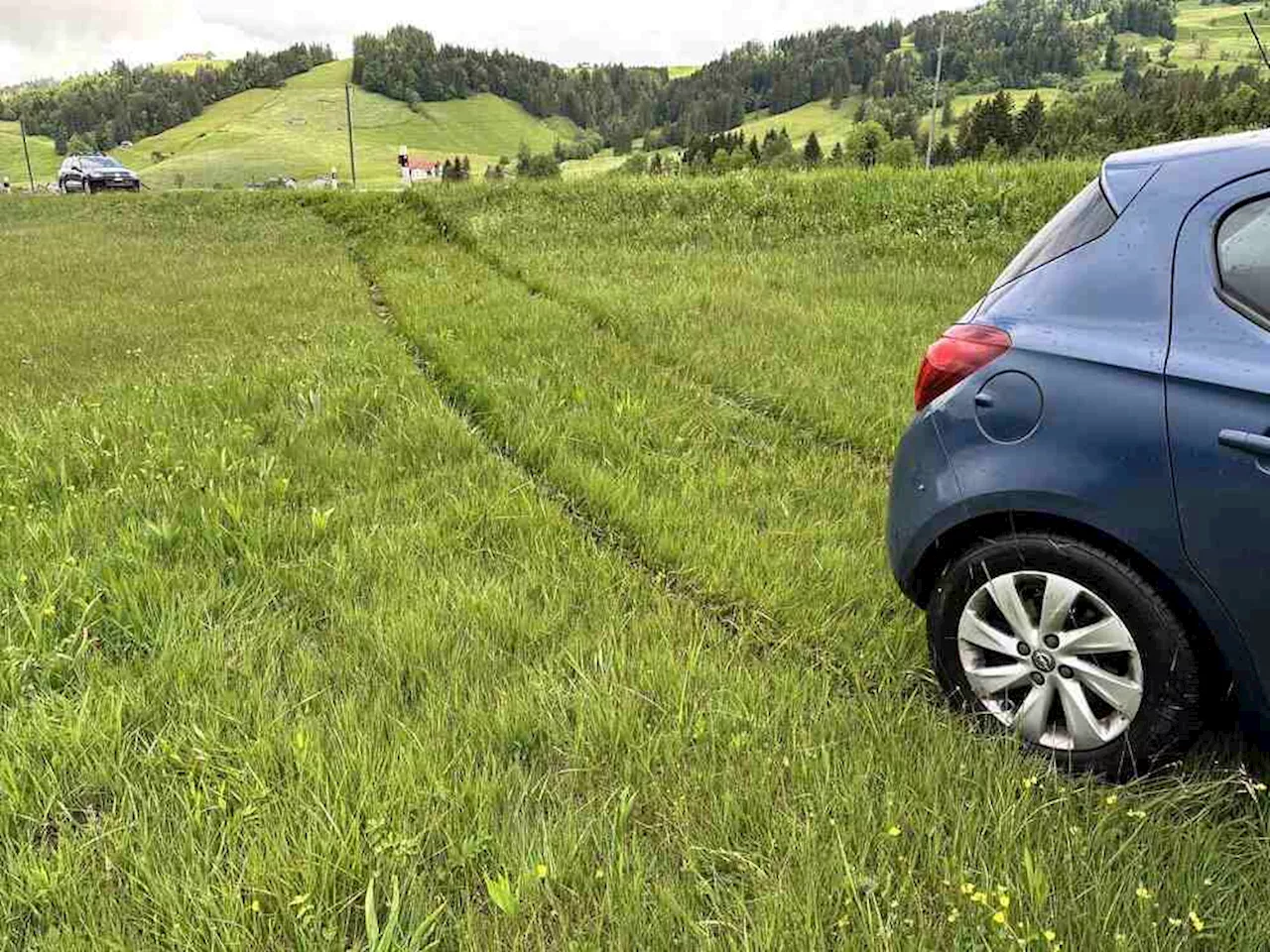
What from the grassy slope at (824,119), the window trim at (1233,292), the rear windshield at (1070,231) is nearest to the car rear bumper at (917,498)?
the rear windshield at (1070,231)

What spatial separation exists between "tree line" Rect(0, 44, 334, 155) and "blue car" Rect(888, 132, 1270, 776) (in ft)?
500

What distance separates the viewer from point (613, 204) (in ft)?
48.1

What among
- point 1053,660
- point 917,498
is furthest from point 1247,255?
point 1053,660

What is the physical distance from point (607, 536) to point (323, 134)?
138 m

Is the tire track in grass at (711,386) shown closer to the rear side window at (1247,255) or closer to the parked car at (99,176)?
the rear side window at (1247,255)

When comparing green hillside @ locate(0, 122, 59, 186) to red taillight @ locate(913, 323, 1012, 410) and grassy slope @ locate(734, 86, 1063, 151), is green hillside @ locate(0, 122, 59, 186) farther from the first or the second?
red taillight @ locate(913, 323, 1012, 410)

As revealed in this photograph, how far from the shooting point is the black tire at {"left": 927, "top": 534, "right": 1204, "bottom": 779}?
2.17 metres

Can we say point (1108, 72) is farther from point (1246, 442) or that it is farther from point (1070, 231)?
point (1246, 442)

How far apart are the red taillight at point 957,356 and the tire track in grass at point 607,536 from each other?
106 centimetres

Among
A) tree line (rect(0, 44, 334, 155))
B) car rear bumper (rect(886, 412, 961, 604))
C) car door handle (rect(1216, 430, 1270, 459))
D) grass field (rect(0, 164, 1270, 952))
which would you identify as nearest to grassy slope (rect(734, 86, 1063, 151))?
tree line (rect(0, 44, 334, 155))

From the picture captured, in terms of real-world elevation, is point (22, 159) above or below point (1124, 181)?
above

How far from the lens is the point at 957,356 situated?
259cm

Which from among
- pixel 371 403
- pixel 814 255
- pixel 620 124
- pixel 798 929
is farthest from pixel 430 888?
pixel 620 124

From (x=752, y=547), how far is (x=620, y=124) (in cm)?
14792
